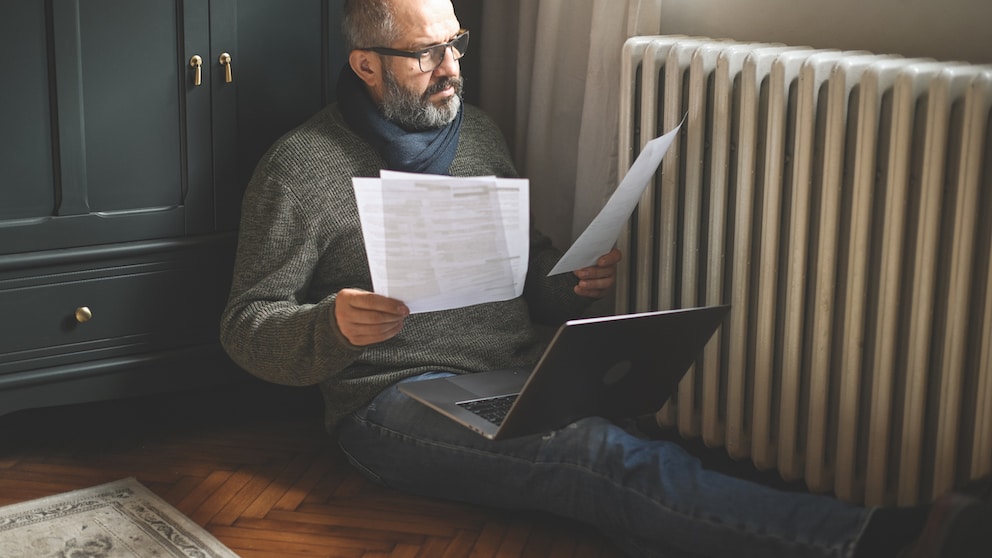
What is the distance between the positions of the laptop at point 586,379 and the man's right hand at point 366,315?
16 centimetres

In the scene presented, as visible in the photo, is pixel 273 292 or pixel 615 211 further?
pixel 273 292

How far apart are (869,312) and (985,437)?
0.82 ft

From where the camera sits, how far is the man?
1.50 metres

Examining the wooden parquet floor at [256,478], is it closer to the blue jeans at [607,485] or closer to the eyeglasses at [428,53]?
the blue jeans at [607,485]

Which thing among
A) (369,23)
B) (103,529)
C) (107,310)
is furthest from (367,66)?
(103,529)

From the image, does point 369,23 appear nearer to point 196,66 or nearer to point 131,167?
point 196,66

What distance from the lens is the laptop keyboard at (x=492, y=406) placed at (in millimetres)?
1604

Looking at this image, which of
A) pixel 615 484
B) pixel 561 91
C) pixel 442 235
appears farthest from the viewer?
pixel 561 91

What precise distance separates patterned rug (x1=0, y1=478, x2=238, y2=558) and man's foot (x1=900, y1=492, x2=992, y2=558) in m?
0.94

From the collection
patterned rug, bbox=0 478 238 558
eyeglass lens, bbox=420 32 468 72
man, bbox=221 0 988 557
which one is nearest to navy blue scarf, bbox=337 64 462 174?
man, bbox=221 0 988 557

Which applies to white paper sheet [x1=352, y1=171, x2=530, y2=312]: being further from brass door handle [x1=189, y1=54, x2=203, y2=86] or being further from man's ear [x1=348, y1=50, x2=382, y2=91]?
brass door handle [x1=189, y1=54, x2=203, y2=86]

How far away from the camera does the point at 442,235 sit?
135 centimetres

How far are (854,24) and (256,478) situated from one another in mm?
1214

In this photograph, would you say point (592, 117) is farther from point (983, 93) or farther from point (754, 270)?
point (983, 93)
